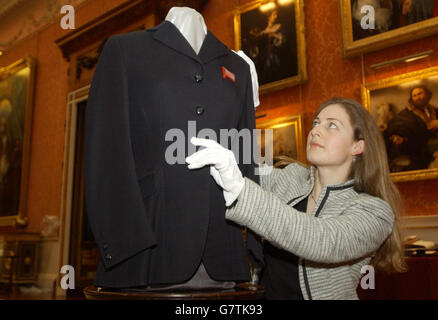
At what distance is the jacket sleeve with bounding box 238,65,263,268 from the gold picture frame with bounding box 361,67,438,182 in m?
2.70

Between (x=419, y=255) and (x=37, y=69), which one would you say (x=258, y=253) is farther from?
(x=37, y=69)

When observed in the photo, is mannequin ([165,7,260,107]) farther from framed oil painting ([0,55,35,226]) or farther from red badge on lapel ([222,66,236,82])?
framed oil painting ([0,55,35,226])

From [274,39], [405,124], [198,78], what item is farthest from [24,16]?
[198,78]

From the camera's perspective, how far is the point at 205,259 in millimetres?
1524

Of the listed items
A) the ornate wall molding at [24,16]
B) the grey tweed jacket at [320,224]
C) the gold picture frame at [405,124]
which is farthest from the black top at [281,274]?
the ornate wall molding at [24,16]

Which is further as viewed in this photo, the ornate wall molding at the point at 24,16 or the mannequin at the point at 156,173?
the ornate wall molding at the point at 24,16

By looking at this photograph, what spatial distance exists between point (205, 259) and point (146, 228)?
24 centimetres

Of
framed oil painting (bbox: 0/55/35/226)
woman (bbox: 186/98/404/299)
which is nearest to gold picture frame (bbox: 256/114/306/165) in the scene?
woman (bbox: 186/98/404/299)

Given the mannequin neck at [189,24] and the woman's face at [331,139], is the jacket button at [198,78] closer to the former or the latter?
the mannequin neck at [189,24]

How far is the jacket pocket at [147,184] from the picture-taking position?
1558 millimetres

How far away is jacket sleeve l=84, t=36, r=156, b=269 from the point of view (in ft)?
4.76

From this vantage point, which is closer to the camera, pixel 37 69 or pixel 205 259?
pixel 205 259

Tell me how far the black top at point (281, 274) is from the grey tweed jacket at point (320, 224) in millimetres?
128
